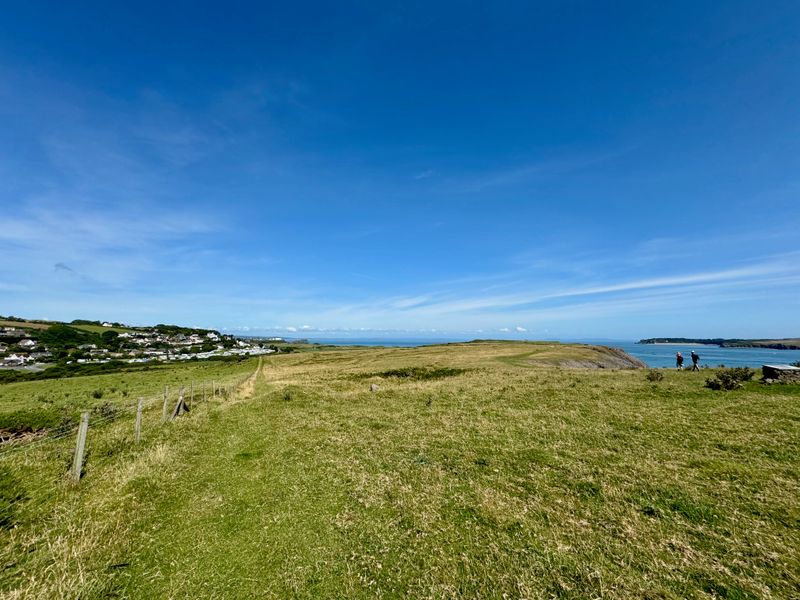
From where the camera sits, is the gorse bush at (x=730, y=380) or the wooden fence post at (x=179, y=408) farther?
the gorse bush at (x=730, y=380)

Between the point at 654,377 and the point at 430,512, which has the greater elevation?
the point at 654,377

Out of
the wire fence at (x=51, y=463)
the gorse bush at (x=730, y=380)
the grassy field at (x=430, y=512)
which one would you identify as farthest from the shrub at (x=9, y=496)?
the gorse bush at (x=730, y=380)

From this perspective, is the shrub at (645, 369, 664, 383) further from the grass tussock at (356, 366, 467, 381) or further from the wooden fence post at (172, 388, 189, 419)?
the wooden fence post at (172, 388, 189, 419)

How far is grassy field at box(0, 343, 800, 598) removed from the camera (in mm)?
8250

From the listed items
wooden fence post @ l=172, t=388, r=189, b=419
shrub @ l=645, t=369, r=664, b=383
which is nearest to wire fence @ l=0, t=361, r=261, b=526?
wooden fence post @ l=172, t=388, r=189, b=419

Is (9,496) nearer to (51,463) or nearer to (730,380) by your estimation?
(51,463)

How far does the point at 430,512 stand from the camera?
11.6 m

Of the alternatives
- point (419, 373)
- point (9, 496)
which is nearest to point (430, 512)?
point (9, 496)

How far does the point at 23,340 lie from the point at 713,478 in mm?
264188

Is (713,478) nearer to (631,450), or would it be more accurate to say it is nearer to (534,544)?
(631,450)

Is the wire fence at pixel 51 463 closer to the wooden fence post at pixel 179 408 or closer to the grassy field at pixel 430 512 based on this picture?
the grassy field at pixel 430 512

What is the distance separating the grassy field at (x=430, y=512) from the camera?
8250 mm

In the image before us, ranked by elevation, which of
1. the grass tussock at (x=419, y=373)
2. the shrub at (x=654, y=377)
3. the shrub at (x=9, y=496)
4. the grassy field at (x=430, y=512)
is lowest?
the grassy field at (x=430, y=512)

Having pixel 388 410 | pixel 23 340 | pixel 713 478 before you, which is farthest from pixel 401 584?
pixel 23 340
